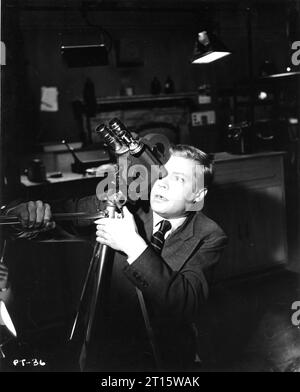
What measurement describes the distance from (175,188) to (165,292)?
332 millimetres

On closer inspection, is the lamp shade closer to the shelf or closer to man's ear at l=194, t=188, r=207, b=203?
man's ear at l=194, t=188, r=207, b=203

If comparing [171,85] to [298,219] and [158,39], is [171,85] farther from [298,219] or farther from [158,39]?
[298,219]

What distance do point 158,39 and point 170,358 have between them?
17.4ft

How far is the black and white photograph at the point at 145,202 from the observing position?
1126 mm

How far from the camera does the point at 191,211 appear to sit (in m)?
1.43

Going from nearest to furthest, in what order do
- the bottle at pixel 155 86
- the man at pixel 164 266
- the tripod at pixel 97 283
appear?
1. the tripod at pixel 97 283
2. the man at pixel 164 266
3. the bottle at pixel 155 86

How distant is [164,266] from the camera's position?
113 centimetres

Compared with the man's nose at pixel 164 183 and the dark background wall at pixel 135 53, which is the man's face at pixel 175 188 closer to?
the man's nose at pixel 164 183

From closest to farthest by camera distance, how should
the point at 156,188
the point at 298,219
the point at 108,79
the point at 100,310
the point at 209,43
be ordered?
the point at 100,310
the point at 156,188
the point at 209,43
the point at 298,219
the point at 108,79

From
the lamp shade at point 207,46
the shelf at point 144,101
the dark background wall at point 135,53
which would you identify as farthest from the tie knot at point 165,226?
the shelf at point 144,101

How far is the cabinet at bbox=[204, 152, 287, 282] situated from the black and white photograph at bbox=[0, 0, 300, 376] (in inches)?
0.4

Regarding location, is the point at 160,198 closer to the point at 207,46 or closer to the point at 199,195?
the point at 199,195

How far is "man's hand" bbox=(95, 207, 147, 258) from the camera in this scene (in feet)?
3.46

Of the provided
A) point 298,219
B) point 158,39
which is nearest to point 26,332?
point 298,219
